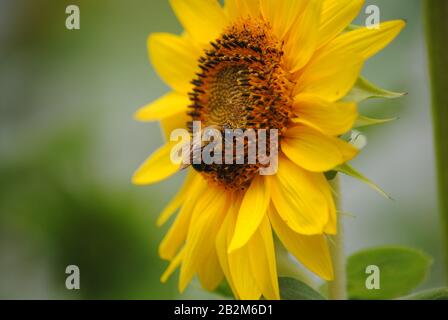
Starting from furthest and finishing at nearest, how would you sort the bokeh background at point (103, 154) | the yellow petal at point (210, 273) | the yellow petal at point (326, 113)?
the bokeh background at point (103, 154) → the yellow petal at point (210, 273) → the yellow petal at point (326, 113)

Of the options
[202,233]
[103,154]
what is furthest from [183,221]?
[103,154]

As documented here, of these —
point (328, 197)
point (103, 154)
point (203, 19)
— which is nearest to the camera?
point (328, 197)

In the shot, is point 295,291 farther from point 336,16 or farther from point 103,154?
point 103,154

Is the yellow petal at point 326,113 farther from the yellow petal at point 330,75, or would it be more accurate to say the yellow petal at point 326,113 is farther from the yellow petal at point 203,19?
the yellow petal at point 203,19

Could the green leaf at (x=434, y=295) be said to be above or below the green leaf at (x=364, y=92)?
below

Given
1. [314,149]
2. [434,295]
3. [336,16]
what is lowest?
[434,295]

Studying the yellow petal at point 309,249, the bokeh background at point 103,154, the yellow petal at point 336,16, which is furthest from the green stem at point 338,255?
the bokeh background at point 103,154
